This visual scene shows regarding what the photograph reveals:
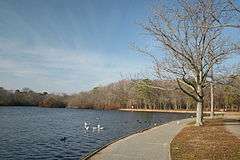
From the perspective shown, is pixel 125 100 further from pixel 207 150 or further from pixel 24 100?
pixel 207 150

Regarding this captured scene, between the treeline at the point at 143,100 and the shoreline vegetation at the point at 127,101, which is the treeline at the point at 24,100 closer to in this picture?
the shoreline vegetation at the point at 127,101

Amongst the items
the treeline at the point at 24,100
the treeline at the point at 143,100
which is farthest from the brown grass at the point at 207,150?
the treeline at the point at 24,100

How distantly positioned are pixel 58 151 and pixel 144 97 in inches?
3730

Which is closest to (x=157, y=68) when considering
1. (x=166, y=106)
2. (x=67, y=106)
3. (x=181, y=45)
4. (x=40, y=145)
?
(x=181, y=45)

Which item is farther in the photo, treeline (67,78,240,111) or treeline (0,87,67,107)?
treeline (0,87,67,107)

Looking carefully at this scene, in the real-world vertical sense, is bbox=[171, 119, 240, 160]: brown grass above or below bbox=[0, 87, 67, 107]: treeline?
below

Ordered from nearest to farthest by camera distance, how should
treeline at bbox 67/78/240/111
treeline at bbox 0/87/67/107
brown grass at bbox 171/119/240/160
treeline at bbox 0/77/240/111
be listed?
1. brown grass at bbox 171/119/240/160
2. treeline at bbox 67/78/240/111
3. treeline at bbox 0/77/240/111
4. treeline at bbox 0/87/67/107

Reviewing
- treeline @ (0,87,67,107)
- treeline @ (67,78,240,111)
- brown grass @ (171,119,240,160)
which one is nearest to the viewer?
brown grass @ (171,119,240,160)

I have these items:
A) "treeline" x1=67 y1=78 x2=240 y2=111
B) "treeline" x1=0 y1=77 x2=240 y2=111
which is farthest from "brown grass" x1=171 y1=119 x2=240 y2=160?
"treeline" x1=0 y1=77 x2=240 y2=111

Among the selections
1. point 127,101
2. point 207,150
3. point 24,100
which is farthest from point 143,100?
point 207,150

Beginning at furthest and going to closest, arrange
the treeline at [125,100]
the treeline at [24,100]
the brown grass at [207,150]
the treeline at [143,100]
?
the treeline at [24,100], the treeline at [125,100], the treeline at [143,100], the brown grass at [207,150]

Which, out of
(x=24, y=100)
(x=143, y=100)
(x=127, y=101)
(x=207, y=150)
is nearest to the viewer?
(x=207, y=150)

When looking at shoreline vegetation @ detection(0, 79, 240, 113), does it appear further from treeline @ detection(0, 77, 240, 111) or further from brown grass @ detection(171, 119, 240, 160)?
brown grass @ detection(171, 119, 240, 160)

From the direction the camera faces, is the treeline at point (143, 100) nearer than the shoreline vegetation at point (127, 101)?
Yes
